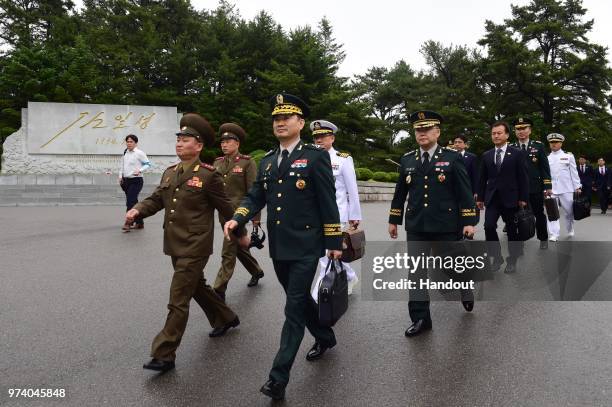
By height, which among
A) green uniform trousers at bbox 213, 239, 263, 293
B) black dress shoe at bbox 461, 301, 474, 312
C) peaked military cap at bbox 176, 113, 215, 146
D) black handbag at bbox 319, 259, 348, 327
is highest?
peaked military cap at bbox 176, 113, 215, 146

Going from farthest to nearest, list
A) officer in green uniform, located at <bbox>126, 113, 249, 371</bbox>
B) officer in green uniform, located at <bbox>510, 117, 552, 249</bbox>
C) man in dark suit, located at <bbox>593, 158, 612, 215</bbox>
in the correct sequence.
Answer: man in dark suit, located at <bbox>593, 158, 612, 215</bbox> < officer in green uniform, located at <bbox>510, 117, 552, 249</bbox> < officer in green uniform, located at <bbox>126, 113, 249, 371</bbox>

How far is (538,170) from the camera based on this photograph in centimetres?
807

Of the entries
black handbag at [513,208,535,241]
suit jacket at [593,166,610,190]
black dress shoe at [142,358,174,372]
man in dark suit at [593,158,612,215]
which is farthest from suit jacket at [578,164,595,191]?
black dress shoe at [142,358,174,372]

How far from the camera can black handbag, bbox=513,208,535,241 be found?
20.6 ft

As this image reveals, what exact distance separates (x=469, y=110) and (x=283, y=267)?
33.3m

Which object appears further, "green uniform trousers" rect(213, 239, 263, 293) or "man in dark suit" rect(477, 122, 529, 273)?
"man in dark suit" rect(477, 122, 529, 273)

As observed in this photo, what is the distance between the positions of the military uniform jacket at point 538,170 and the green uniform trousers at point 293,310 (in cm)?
586

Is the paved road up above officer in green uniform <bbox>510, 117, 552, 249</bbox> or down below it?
below

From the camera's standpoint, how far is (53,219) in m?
13.2

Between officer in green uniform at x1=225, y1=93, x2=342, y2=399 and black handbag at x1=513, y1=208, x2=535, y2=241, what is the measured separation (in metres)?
3.81

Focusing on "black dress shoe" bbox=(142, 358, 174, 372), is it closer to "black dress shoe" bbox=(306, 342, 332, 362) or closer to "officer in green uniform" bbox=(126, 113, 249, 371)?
"officer in green uniform" bbox=(126, 113, 249, 371)

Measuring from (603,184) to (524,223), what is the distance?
49.5 feet

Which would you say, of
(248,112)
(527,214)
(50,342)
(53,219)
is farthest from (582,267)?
(248,112)

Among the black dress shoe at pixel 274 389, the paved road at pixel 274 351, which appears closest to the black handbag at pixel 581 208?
the paved road at pixel 274 351
